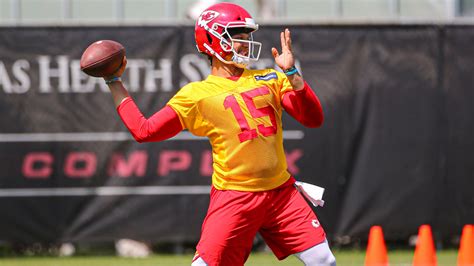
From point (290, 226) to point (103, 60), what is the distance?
4.99 ft

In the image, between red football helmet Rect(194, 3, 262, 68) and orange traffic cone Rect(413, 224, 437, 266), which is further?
orange traffic cone Rect(413, 224, 437, 266)

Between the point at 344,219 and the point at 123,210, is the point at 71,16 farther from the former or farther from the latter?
the point at 344,219

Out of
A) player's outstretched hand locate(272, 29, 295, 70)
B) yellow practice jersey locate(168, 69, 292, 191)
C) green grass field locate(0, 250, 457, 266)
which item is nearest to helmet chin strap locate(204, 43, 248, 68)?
yellow practice jersey locate(168, 69, 292, 191)

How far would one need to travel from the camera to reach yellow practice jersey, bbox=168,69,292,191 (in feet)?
20.2

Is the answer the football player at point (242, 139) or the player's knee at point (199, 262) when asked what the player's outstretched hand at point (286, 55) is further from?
the player's knee at point (199, 262)

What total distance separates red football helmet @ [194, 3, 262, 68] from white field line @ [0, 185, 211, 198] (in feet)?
15.9

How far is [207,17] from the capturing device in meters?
6.38

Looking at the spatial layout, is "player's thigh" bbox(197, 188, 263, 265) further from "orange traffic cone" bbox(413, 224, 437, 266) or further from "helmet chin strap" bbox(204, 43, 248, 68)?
"orange traffic cone" bbox(413, 224, 437, 266)

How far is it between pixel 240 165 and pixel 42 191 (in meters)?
5.31

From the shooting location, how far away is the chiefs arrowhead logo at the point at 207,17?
6.34 m

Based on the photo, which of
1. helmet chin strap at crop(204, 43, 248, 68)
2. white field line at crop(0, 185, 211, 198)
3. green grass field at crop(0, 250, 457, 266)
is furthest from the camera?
white field line at crop(0, 185, 211, 198)

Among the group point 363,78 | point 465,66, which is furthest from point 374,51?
point 465,66

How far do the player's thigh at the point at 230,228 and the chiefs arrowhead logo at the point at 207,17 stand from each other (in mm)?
1070

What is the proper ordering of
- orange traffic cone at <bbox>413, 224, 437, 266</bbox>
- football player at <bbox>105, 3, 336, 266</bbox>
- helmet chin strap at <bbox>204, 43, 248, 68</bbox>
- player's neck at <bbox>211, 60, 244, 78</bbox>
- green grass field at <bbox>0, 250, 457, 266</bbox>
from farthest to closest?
1. green grass field at <bbox>0, 250, 457, 266</bbox>
2. orange traffic cone at <bbox>413, 224, 437, 266</bbox>
3. player's neck at <bbox>211, 60, 244, 78</bbox>
4. helmet chin strap at <bbox>204, 43, 248, 68</bbox>
5. football player at <bbox>105, 3, 336, 266</bbox>
